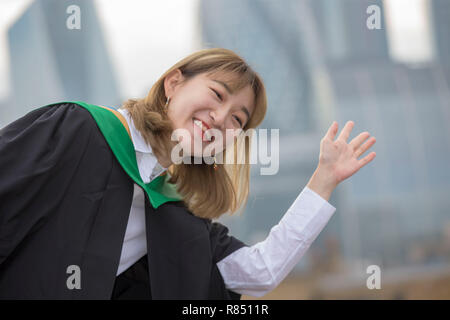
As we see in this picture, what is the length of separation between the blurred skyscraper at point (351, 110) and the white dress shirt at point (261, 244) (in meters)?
8.88

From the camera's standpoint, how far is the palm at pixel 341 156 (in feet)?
3.70

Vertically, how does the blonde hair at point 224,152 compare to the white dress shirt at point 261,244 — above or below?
above

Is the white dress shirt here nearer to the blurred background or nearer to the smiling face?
the smiling face

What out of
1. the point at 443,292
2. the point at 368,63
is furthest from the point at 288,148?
the point at 443,292

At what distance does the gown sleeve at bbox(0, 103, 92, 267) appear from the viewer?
0.94 m

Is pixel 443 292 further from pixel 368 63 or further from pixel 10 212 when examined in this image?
pixel 10 212

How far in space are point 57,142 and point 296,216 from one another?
2.02 feet

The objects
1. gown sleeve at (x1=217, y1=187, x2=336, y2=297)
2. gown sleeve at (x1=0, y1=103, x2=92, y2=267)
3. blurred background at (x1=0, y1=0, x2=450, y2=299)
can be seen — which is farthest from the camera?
blurred background at (x1=0, y1=0, x2=450, y2=299)

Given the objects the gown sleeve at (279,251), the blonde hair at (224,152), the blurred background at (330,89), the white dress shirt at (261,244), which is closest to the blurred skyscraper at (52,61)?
the blurred background at (330,89)

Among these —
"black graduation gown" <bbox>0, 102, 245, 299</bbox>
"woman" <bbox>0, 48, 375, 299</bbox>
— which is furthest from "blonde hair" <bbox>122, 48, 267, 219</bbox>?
"black graduation gown" <bbox>0, 102, 245, 299</bbox>

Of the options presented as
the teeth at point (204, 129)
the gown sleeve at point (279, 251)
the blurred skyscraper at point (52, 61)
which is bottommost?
the gown sleeve at point (279, 251)

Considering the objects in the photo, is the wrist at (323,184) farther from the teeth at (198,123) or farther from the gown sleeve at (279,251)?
the teeth at (198,123)

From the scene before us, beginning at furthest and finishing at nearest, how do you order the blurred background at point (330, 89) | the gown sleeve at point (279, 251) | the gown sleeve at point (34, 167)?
the blurred background at point (330, 89), the gown sleeve at point (279, 251), the gown sleeve at point (34, 167)

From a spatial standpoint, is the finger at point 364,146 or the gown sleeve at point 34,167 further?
the finger at point 364,146
